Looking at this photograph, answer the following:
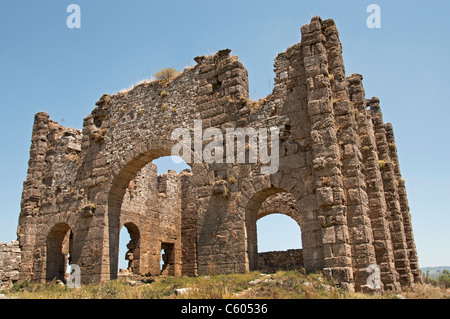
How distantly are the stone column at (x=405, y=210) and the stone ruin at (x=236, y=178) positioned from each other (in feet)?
0.13

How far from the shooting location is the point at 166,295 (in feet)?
27.7

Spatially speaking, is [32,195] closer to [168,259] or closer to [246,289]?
[168,259]

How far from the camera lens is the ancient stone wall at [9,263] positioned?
1398 centimetres

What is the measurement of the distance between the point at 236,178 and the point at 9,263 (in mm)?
8968

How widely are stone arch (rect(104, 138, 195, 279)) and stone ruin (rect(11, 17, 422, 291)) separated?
1.5 inches

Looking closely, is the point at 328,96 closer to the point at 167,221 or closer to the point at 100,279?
the point at 100,279

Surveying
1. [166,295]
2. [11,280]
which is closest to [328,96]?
→ [166,295]

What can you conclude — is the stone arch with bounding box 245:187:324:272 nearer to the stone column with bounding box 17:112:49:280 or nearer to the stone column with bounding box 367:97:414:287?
the stone column with bounding box 367:97:414:287

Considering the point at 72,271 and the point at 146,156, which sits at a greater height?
the point at 146,156

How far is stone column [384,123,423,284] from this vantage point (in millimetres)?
14227

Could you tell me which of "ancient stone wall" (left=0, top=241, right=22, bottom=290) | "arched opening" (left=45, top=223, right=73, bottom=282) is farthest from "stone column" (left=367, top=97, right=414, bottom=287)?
"ancient stone wall" (left=0, top=241, right=22, bottom=290)

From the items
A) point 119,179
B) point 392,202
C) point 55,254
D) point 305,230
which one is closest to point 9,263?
point 55,254

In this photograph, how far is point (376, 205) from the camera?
1109 centimetres

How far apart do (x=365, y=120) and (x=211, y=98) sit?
438 cm
